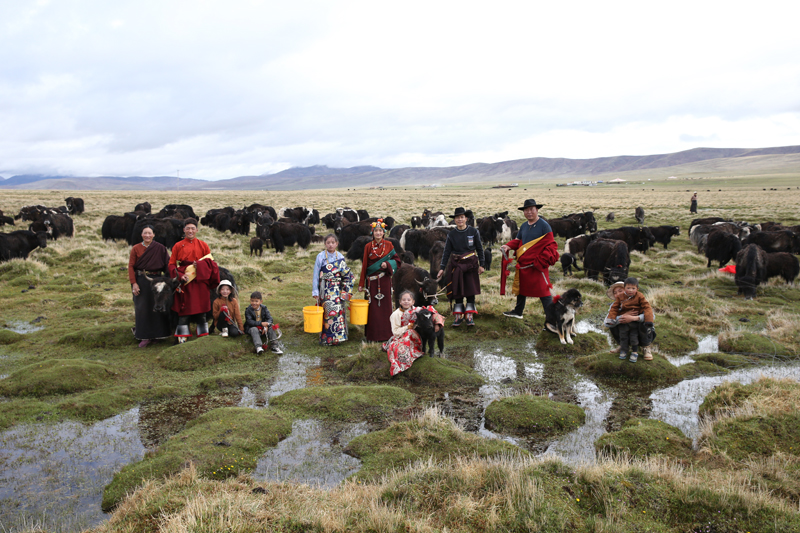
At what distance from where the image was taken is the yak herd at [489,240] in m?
12.1

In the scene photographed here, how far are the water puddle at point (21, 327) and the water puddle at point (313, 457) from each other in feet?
22.6

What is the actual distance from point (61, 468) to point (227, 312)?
404 centimetres

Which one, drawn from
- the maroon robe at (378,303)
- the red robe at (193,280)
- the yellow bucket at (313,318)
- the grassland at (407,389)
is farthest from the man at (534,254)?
the red robe at (193,280)

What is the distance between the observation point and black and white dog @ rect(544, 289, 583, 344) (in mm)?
7770

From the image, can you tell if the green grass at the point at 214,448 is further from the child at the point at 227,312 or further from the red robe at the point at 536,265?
the red robe at the point at 536,265

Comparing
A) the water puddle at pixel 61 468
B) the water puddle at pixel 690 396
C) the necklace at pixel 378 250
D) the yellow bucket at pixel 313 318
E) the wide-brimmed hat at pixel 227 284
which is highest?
the necklace at pixel 378 250

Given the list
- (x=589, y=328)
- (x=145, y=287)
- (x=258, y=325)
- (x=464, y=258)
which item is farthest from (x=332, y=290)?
(x=589, y=328)

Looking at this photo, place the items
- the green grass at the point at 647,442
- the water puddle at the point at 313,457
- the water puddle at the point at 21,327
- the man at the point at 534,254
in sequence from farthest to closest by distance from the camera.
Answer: the water puddle at the point at 21,327, the man at the point at 534,254, the green grass at the point at 647,442, the water puddle at the point at 313,457

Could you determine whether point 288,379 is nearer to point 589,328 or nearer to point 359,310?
point 359,310

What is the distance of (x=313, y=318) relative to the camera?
817 cm

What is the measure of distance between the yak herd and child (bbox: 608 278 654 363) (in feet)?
9.64

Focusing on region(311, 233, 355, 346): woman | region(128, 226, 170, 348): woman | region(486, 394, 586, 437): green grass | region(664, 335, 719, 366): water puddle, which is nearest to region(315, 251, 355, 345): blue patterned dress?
region(311, 233, 355, 346): woman

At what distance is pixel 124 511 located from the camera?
135 inches

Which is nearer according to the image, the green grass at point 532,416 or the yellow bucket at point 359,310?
the green grass at point 532,416
